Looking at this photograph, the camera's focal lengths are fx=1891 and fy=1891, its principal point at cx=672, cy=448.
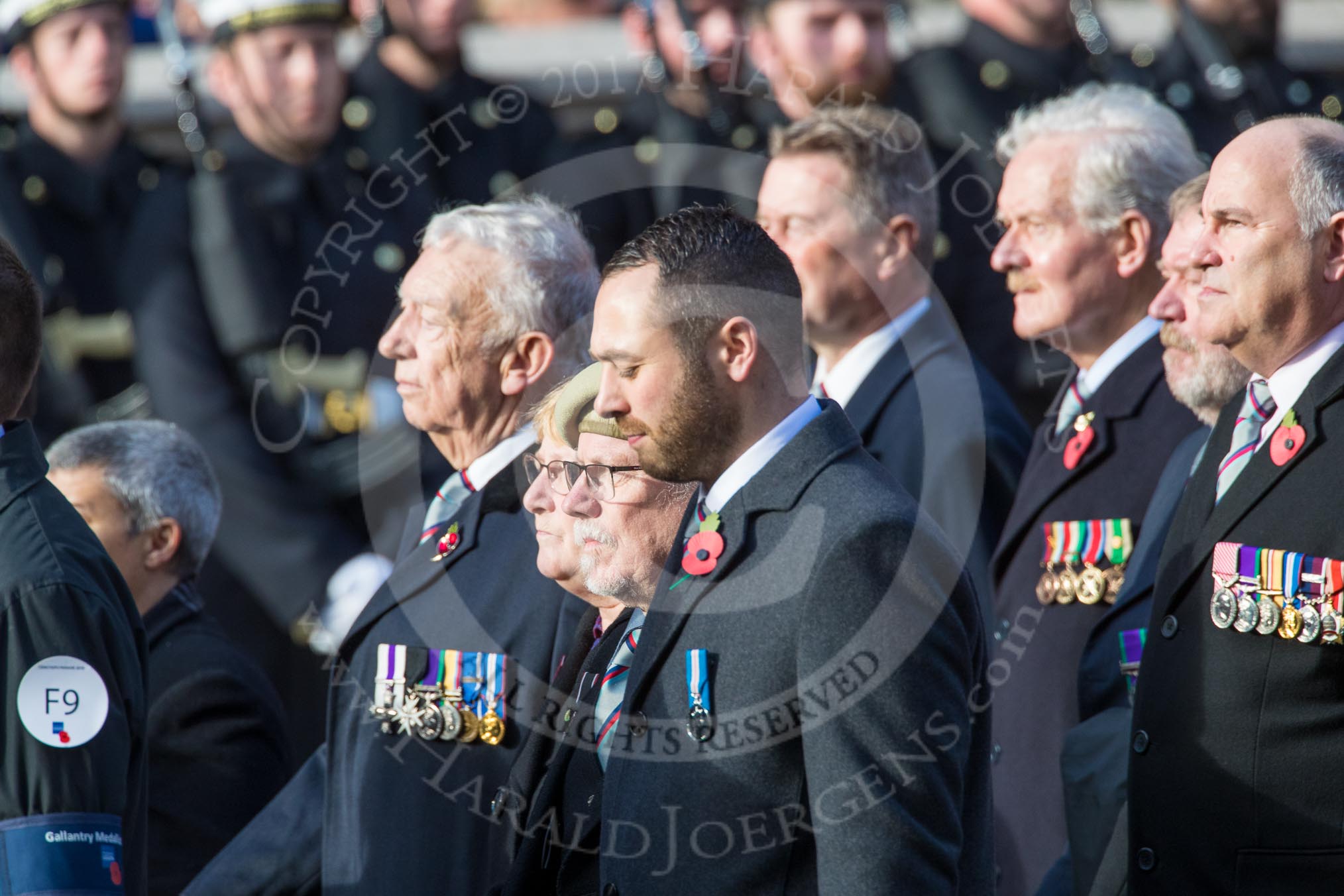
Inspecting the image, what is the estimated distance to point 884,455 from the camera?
4.07 metres

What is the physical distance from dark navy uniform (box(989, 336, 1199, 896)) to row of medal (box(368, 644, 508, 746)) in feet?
3.51

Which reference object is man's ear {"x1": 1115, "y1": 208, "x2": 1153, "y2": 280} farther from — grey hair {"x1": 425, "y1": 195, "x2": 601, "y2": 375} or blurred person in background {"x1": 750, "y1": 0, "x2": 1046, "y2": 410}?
blurred person in background {"x1": 750, "y1": 0, "x2": 1046, "y2": 410}

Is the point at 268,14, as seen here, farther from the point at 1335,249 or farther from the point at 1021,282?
the point at 1335,249

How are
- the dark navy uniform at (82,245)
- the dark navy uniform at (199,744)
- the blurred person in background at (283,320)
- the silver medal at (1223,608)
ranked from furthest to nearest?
the dark navy uniform at (82,245)
the blurred person in background at (283,320)
the dark navy uniform at (199,744)
the silver medal at (1223,608)

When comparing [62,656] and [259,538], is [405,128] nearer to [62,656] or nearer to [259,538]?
[259,538]

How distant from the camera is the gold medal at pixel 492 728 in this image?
11.2 ft

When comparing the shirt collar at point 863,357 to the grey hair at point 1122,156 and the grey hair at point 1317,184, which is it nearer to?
the grey hair at point 1122,156

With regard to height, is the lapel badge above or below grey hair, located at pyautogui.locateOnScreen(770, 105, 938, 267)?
below

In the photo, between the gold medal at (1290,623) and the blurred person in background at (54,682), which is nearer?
the blurred person in background at (54,682)

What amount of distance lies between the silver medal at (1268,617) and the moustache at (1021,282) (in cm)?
144

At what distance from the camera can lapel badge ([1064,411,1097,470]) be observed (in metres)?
3.91

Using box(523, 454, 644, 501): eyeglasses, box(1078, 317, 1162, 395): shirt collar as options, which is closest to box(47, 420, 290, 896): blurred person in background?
box(523, 454, 644, 501): eyeglasses

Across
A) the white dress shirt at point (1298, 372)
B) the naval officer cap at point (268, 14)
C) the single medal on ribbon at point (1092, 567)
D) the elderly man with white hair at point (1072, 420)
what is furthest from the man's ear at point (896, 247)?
the naval officer cap at point (268, 14)

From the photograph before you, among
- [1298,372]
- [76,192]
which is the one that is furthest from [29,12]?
[1298,372]
